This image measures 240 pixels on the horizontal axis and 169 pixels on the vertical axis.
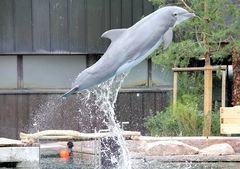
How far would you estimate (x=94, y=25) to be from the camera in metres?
17.1

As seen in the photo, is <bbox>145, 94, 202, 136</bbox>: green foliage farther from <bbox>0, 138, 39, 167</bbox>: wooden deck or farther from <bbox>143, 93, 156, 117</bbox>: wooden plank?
<bbox>0, 138, 39, 167</bbox>: wooden deck

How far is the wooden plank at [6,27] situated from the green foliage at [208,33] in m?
Result: 3.95

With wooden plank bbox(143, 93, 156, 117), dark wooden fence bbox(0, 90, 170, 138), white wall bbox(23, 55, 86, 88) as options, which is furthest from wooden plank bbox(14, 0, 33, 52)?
wooden plank bbox(143, 93, 156, 117)

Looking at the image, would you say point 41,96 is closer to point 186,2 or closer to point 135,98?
point 135,98

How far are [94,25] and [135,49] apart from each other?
433 inches

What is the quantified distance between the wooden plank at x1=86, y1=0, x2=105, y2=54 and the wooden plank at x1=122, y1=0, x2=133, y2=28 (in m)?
0.51

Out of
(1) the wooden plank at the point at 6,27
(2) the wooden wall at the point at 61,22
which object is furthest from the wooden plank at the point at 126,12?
(1) the wooden plank at the point at 6,27

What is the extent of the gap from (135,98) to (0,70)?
3.34 metres

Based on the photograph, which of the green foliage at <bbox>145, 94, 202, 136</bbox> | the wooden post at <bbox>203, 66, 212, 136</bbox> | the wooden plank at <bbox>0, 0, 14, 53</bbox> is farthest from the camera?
the wooden plank at <bbox>0, 0, 14, 53</bbox>

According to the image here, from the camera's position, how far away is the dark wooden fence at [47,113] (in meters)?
16.9

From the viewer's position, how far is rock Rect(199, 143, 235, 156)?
12094 mm

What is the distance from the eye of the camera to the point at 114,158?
11.3 metres

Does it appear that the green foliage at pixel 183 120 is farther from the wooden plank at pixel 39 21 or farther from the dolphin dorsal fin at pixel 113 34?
the dolphin dorsal fin at pixel 113 34

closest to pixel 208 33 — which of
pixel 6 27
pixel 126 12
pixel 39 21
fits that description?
pixel 126 12
